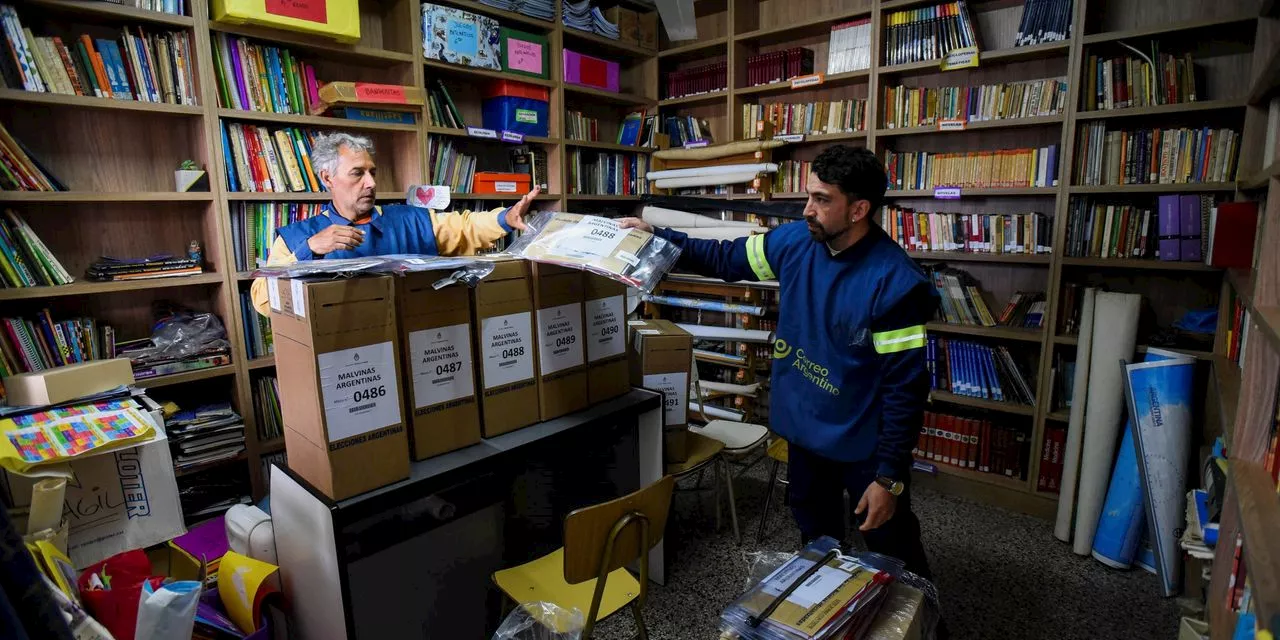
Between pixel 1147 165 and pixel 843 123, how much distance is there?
1.38 metres

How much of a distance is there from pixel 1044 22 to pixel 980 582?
7.86 feet

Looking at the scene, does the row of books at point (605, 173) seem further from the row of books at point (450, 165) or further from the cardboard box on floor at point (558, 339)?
the cardboard box on floor at point (558, 339)

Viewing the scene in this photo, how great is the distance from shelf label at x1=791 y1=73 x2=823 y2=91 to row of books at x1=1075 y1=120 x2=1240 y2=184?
129cm

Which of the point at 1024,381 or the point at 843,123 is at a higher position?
the point at 843,123

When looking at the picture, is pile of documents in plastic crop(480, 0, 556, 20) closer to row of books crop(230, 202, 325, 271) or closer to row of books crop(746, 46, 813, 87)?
row of books crop(746, 46, 813, 87)

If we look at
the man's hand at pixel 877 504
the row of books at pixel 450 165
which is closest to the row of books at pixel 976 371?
the man's hand at pixel 877 504

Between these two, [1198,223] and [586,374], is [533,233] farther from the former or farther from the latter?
[1198,223]

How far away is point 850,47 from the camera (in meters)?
3.40

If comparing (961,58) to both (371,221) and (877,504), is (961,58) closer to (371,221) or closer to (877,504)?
(877,504)

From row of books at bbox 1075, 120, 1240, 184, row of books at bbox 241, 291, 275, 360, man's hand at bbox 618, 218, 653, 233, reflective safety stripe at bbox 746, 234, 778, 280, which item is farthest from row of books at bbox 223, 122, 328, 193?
row of books at bbox 1075, 120, 1240, 184

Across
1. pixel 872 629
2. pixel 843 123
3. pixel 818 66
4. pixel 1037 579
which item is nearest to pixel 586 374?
pixel 872 629

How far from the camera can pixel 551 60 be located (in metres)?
3.62

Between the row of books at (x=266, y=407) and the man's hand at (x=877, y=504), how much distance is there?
2.41 metres

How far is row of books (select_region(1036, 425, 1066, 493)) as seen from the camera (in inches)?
113
